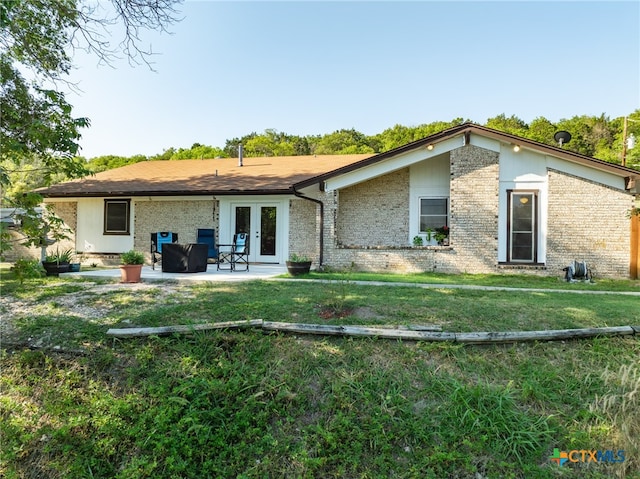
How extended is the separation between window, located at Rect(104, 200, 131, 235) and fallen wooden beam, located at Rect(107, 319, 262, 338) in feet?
34.2

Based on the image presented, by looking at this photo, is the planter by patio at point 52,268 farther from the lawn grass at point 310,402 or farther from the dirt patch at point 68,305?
the lawn grass at point 310,402

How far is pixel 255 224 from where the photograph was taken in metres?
12.5

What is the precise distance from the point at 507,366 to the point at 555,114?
34282 millimetres

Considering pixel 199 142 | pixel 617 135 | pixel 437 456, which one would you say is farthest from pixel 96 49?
pixel 617 135

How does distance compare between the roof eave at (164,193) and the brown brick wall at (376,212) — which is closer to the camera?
the brown brick wall at (376,212)

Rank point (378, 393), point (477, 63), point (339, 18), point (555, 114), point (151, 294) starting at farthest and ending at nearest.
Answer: point (555, 114) < point (477, 63) < point (339, 18) < point (151, 294) < point (378, 393)

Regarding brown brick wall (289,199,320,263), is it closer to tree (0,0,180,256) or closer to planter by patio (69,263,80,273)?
planter by patio (69,263,80,273)

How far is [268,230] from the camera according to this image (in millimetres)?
12406

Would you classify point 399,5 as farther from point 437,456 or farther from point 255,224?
point 437,456

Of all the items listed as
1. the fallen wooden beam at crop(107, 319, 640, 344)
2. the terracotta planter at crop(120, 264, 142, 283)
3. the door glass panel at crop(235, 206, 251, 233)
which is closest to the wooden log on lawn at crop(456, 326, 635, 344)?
the fallen wooden beam at crop(107, 319, 640, 344)

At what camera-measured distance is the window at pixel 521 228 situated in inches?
402

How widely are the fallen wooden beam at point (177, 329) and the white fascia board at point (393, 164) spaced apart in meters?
7.24

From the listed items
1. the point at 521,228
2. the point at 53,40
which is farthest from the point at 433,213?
the point at 53,40

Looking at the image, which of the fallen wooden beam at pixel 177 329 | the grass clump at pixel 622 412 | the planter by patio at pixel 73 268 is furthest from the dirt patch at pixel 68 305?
the grass clump at pixel 622 412
